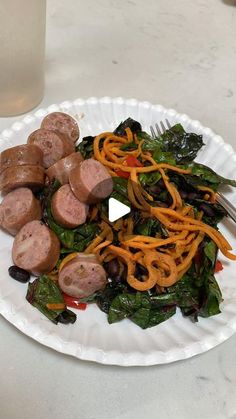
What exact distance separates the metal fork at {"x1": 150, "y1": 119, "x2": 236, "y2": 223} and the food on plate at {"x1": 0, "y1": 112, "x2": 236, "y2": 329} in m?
0.02

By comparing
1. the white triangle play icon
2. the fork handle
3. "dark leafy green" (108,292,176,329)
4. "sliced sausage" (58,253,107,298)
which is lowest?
"dark leafy green" (108,292,176,329)

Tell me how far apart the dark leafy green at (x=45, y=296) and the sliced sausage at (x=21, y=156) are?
0.50 m

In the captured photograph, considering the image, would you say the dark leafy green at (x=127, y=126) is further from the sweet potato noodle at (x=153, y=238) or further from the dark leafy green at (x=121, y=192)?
the dark leafy green at (x=121, y=192)

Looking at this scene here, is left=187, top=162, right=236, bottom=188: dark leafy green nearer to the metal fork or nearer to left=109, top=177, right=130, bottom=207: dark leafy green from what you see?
the metal fork

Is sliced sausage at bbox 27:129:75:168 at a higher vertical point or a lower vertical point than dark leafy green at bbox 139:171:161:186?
higher

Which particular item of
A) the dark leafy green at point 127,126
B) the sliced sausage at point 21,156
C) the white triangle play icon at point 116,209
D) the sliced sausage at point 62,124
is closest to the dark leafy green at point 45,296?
the white triangle play icon at point 116,209

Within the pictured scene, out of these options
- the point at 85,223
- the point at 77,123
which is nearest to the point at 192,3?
the point at 77,123

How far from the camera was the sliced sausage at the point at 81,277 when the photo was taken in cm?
167

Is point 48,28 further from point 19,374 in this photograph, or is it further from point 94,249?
point 19,374

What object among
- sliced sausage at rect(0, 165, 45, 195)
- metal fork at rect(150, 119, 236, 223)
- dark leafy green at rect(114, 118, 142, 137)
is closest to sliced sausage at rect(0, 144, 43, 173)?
sliced sausage at rect(0, 165, 45, 195)

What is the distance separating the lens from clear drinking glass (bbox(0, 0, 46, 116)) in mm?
2145

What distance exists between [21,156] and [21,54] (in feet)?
2.43

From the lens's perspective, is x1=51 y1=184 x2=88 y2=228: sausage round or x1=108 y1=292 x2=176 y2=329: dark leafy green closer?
x1=108 y1=292 x2=176 y2=329: dark leafy green

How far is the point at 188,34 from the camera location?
3.44m
